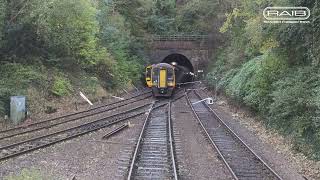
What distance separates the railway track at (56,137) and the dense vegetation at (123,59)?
396 centimetres

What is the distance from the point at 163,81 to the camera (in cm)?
3691

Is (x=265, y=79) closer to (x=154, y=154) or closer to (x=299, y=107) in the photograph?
(x=299, y=107)

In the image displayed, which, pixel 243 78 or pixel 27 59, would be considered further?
pixel 27 59

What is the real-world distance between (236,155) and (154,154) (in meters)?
2.64

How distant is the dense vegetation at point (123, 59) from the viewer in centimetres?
1639

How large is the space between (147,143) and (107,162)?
299 cm

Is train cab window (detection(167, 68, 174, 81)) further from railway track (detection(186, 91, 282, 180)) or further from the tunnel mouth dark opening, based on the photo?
railway track (detection(186, 91, 282, 180))

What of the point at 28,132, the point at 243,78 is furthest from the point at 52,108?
the point at 243,78

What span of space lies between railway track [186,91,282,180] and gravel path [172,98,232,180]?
0.24m

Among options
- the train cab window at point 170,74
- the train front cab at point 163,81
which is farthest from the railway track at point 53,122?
the train cab window at point 170,74

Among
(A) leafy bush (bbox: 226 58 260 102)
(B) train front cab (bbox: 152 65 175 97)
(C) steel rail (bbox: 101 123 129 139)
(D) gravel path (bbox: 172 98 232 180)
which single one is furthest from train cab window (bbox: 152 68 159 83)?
(C) steel rail (bbox: 101 123 129 139)

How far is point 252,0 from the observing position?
90.1ft

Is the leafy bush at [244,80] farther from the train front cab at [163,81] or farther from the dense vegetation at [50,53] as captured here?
the train front cab at [163,81]

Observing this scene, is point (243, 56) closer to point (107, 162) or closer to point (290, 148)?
point (290, 148)
